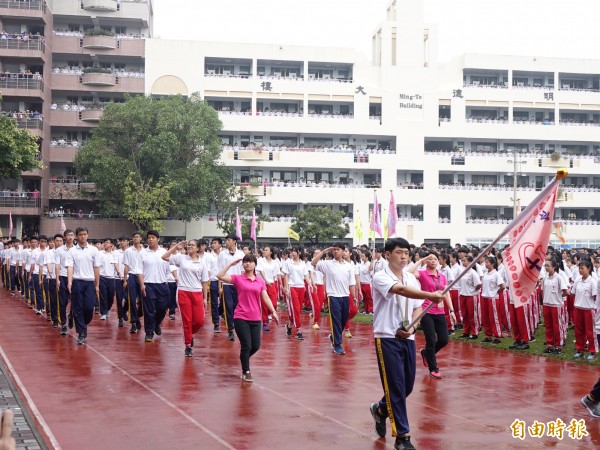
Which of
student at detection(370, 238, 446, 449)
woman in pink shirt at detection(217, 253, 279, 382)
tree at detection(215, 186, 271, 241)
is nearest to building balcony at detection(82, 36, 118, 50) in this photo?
tree at detection(215, 186, 271, 241)

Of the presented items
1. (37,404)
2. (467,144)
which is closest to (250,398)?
(37,404)

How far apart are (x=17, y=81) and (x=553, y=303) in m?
39.5

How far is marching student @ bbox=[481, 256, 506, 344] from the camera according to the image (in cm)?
1510

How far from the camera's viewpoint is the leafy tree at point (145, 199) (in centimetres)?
3978

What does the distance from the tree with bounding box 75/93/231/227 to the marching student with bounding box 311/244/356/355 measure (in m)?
27.3

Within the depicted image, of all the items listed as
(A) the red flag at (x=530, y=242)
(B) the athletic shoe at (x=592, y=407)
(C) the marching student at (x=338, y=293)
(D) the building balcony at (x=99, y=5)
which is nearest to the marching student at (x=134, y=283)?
(C) the marching student at (x=338, y=293)

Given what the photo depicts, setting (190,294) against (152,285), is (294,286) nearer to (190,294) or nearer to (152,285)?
(152,285)

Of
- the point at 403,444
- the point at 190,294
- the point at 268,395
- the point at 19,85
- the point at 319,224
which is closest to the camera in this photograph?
the point at 403,444

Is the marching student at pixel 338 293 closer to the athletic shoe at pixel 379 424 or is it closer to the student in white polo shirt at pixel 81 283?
the student in white polo shirt at pixel 81 283

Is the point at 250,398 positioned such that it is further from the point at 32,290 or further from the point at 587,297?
the point at 32,290

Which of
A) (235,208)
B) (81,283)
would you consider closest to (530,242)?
(81,283)

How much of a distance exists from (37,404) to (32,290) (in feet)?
48.5

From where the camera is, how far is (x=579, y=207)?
52562mm

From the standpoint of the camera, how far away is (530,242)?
22.5ft
